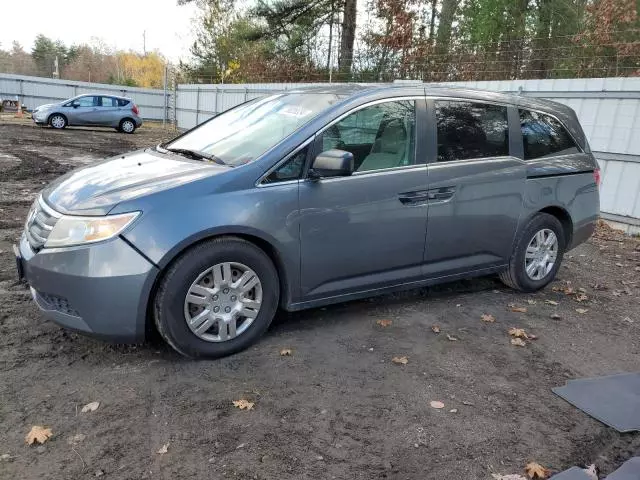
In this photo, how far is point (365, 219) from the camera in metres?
3.92

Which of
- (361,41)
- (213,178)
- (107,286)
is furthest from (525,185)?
(361,41)

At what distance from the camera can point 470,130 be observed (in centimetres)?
456

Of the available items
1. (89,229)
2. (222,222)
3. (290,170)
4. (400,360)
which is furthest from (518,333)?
(89,229)

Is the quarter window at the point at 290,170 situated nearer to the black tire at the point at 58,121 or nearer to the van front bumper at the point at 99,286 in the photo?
the van front bumper at the point at 99,286

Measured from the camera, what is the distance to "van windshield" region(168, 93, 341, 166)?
3830 millimetres

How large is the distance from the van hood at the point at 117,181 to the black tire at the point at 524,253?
2823mm

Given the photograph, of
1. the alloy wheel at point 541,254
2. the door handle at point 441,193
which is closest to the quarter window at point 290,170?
the door handle at point 441,193

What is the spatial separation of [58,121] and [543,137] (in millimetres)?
21112

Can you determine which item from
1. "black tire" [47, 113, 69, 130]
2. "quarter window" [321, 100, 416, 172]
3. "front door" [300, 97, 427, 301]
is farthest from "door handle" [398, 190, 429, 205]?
"black tire" [47, 113, 69, 130]

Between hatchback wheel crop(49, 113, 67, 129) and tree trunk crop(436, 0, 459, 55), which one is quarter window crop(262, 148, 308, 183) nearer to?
tree trunk crop(436, 0, 459, 55)

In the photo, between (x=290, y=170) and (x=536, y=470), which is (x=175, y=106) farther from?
(x=536, y=470)

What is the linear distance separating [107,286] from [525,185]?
11.5 feet

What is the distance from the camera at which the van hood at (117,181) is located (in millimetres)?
Result: 3268

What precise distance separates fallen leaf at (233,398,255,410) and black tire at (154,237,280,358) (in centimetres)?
52
